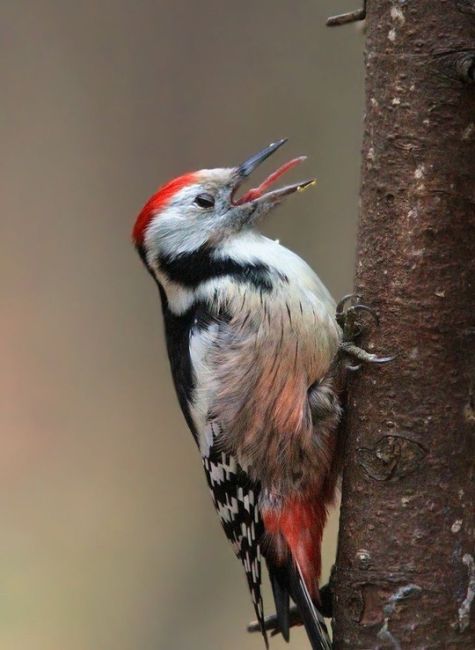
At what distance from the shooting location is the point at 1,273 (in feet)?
18.1

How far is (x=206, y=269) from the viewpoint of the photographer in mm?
3045

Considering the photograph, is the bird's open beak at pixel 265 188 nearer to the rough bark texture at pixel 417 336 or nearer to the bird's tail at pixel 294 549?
the rough bark texture at pixel 417 336

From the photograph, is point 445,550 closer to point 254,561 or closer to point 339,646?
point 339,646

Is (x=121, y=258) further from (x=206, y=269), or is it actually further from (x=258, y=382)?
(x=258, y=382)

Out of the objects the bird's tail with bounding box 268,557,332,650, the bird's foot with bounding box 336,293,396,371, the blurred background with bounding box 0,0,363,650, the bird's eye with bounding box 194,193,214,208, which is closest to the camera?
the bird's foot with bounding box 336,293,396,371

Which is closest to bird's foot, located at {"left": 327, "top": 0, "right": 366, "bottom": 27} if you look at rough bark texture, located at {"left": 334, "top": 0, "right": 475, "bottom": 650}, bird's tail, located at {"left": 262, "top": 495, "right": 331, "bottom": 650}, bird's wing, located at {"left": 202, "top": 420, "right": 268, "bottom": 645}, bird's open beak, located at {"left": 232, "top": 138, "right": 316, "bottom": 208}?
rough bark texture, located at {"left": 334, "top": 0, "right": 475, "bottom": 650}

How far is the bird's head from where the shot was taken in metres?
3.14

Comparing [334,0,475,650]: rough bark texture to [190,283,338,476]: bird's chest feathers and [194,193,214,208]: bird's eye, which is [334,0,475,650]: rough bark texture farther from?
[194,193,214,208]: bird's eye

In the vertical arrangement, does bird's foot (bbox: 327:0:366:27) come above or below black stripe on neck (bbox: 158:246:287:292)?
above

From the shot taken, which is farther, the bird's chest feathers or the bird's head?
the bird's head

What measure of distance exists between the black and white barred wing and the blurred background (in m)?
2.04

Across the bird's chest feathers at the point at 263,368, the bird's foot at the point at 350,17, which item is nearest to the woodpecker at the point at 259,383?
the bird's chest feathers at the point at 263,368

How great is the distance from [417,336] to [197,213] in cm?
100

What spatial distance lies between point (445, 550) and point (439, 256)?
661 mm
